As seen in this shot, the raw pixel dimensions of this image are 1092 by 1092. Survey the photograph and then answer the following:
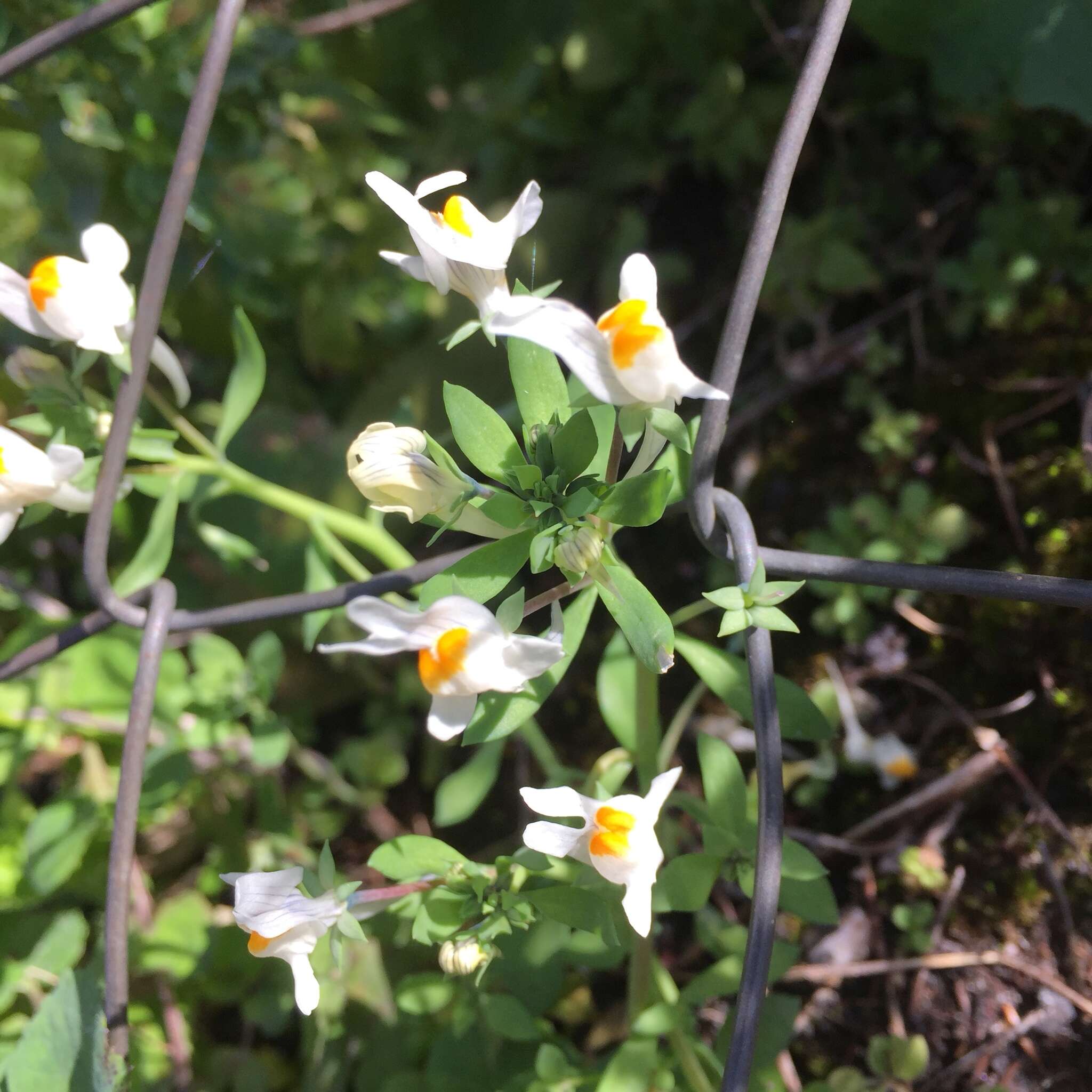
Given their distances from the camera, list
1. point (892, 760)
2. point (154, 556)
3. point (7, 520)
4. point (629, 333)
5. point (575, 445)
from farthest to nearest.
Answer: point (892, 760)
point (154, 556)
point (7, 520)
point (575, 445)
point (629, 333)

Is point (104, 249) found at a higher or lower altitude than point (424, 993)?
higher

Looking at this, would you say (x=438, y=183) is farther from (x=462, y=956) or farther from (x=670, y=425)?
(x=462, y=956)

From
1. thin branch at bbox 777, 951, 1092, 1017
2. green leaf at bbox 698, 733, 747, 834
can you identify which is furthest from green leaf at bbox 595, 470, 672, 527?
thin branch at bbox 777, 951, 1092, 1017

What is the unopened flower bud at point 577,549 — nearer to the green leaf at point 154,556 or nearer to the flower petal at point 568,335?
the flower petal at point 568,335

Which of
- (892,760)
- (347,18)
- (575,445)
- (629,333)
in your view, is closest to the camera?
(629,333)

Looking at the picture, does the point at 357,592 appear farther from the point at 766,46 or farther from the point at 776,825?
the point at 766,46

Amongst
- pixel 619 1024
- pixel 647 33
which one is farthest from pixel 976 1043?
pixel 647 33

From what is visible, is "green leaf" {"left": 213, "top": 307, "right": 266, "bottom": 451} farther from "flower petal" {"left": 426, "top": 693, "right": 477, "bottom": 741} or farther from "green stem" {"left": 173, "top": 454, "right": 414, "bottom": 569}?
"flower petal" {"left": 426, "top": 693, "right": 477, "bottom": 741}

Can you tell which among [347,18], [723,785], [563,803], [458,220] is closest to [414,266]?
[458,220]
